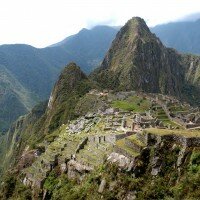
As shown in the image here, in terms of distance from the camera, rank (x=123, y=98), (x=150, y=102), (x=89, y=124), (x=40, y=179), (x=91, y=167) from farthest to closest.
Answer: (x=123, y=98) → (x=150, y=102) → (x=89, y=124) → (x=40, y=179) → (x=91, y=167)

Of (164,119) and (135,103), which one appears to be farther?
(135,103)

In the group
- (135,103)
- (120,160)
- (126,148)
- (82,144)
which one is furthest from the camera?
(135,103)

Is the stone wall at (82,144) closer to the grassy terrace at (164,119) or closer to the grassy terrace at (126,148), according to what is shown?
the grassy terrace at (126,148)

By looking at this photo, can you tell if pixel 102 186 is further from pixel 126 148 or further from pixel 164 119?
pixel 164 119

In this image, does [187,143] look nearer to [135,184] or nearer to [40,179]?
[135,184]

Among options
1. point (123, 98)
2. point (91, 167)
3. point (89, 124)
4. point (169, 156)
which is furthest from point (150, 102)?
point (169, 156)

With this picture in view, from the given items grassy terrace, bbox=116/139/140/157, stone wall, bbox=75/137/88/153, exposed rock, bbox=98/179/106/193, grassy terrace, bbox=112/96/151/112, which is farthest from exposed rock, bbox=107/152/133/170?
grassy terrace, bbox=112/96/151/112

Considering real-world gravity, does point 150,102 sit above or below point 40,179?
below

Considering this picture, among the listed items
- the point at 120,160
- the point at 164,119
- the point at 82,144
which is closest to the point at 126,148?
the point at 120,160

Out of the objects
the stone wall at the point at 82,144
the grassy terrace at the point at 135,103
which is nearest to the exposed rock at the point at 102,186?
the stone wall at the point at 82,144

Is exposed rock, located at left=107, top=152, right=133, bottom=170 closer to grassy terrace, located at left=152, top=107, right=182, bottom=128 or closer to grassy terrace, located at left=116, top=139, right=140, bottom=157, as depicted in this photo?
grassy terrace, located at left=116, top=139, right=140, bottom=157

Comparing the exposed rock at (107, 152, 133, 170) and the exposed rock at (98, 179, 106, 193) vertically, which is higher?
the exposed rock at (107, 152, 133, 170)
